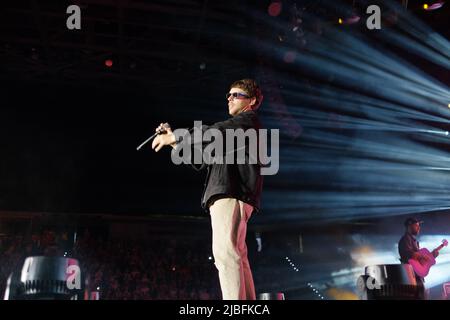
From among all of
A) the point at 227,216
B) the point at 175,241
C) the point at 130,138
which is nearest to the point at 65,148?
the point at 130,138

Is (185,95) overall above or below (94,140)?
above

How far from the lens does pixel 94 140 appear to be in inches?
386

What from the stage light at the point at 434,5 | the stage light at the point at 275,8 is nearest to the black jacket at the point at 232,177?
the stage light at the point at 275,8

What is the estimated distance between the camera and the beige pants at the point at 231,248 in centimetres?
252

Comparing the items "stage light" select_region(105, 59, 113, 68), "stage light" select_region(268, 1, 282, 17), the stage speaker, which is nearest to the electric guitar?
"stage light" select_region(268, 1, 282, 17)

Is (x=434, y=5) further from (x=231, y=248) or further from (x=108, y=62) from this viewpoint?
(x=231, y=248)

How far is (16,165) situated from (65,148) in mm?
1084

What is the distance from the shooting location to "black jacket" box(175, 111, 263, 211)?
8.86 feet

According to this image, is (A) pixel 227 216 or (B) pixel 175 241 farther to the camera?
(B) pixel 175 241

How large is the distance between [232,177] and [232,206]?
192 mm

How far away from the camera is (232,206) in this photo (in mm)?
2676

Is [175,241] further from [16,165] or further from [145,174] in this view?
[16,165]
